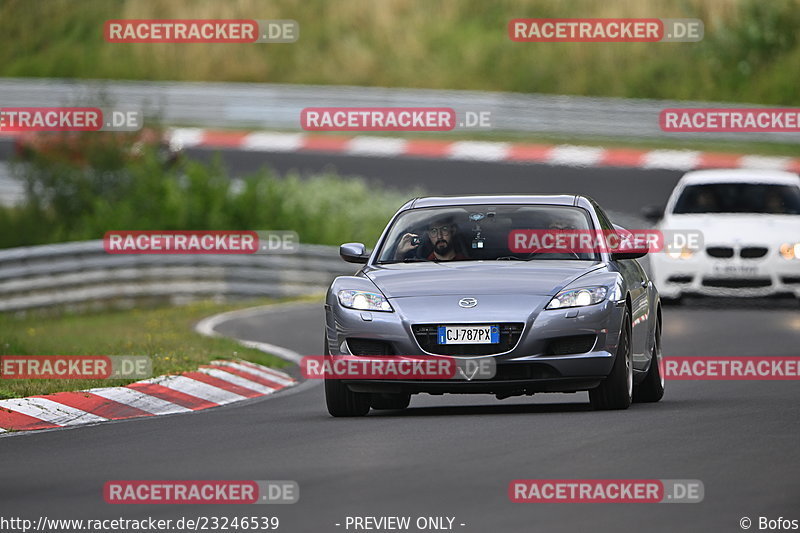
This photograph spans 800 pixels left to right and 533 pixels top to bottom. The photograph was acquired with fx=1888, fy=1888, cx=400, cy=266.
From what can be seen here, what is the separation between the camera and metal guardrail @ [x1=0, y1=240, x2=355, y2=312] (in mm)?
23125

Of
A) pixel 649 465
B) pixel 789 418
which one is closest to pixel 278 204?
pixel 789 418

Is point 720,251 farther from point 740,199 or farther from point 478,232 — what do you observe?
point 478,232

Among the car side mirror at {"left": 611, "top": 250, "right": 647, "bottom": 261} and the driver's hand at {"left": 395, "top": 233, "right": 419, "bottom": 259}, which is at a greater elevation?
the driver's hand at {"left": 395, "top": 233, "right": 419, "bottom": 259}

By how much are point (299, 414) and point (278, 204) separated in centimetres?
1563

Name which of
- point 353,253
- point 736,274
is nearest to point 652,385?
point 353,253

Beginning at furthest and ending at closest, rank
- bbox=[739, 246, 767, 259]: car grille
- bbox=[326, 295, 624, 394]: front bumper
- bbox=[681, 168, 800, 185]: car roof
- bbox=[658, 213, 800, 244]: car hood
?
1. bbox=[681, 168, 800, 185]: car roof
2. bbox=[658, 213, 800, 244]: car hood
3. bbox=[739, 246, 767, 259]: car grille
4. bbox=[326, 295, 624, 394]: front bumper

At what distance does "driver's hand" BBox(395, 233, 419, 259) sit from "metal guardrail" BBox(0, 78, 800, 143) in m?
24.0

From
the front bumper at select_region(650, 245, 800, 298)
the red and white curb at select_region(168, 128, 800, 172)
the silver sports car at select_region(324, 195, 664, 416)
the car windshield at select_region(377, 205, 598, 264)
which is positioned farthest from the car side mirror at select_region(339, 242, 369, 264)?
the red and white curb at select_region(168, 128, 800, 172)

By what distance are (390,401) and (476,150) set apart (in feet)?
81.5

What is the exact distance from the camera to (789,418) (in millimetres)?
11289

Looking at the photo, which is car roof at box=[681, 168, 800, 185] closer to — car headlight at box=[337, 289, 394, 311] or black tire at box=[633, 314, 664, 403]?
black tire at box=[633, 314, 664, 403]

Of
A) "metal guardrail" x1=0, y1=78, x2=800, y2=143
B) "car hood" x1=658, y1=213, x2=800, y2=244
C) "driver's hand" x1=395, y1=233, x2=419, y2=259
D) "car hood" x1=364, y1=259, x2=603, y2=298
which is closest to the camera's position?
"car hood" x1=364, y1=259, x2=603, y2=298

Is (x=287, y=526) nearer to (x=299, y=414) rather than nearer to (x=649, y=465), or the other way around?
(x=649, y=465)

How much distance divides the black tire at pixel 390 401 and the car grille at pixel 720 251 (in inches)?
336
